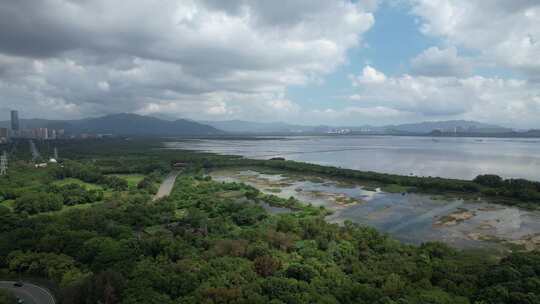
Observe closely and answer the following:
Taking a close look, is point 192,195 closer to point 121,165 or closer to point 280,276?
point 280,276

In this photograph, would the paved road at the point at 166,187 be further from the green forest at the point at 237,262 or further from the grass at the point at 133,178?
the green forest at the point at 237,262

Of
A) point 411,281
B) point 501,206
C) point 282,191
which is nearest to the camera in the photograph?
point 411,281

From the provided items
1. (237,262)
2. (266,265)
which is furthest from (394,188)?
(237,262)

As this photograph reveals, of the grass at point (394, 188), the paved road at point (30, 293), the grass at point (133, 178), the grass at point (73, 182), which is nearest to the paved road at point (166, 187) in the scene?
the grass at point (133, 178)

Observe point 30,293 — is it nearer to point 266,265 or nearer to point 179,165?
point 266,265

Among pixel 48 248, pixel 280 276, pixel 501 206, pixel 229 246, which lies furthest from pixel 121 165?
pixel 501 206

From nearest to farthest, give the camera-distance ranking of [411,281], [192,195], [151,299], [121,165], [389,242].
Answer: [151,299], [411,281], [389,242], [192,195], [121,165]
